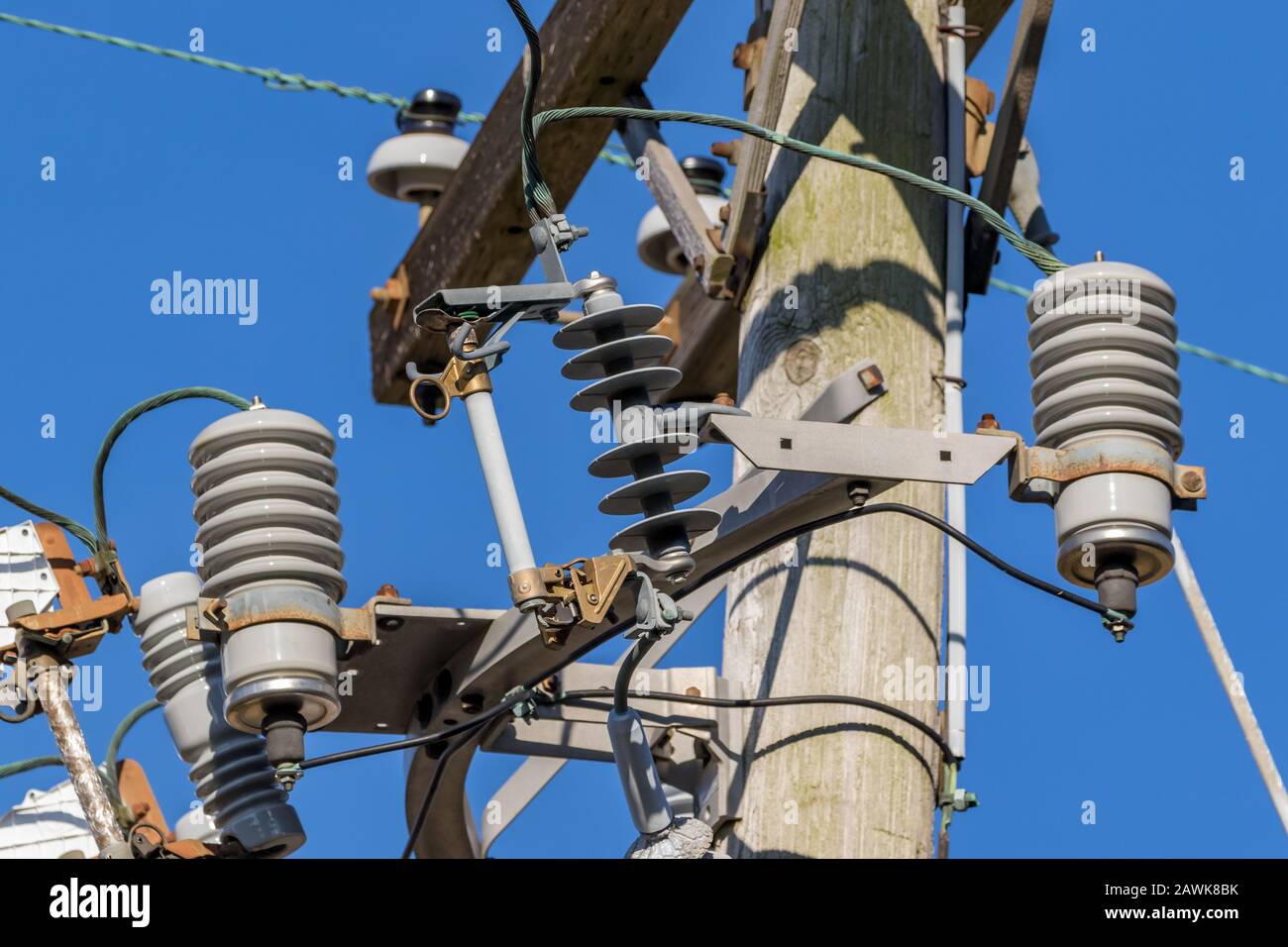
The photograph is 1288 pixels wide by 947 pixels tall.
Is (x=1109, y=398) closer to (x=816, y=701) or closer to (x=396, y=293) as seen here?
(x=816, y=701)

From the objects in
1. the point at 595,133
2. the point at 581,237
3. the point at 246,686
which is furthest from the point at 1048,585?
the point at 595,133

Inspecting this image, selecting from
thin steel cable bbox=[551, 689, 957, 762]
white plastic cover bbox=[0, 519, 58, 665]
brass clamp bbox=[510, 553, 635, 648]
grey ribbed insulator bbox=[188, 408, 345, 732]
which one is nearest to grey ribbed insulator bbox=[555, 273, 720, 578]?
brass clamp bbox=[510, 553, 635, 648]

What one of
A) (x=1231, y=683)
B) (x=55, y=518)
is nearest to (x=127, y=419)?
(x=55, y=518)

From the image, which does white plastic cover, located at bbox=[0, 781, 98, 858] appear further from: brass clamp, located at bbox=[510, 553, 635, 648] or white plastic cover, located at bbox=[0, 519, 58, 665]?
brass clamp, located at bbox=[510, 553, 635, 648]

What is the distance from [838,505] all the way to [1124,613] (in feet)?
1.88

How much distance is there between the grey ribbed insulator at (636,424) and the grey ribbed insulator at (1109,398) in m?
0.69

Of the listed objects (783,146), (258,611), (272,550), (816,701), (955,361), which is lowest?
(816,701)

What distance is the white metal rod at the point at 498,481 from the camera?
594cm

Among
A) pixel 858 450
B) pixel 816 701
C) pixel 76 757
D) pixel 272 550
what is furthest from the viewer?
pixel 76 757

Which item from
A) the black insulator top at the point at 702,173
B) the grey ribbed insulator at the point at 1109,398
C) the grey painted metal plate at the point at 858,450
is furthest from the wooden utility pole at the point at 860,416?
the black insulator top at the point at 702,173

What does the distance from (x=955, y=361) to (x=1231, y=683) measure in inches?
34.7

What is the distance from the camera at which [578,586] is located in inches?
233
